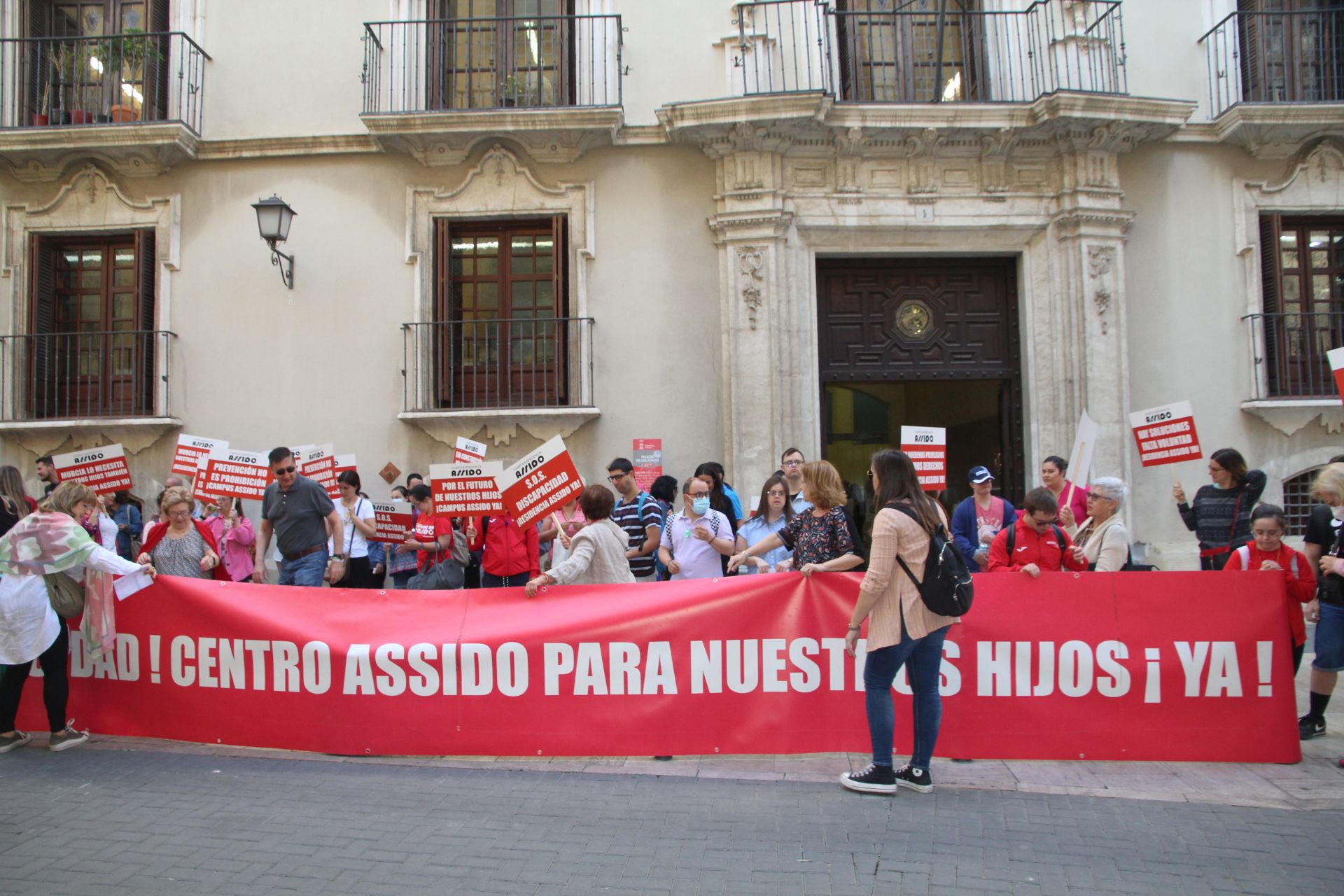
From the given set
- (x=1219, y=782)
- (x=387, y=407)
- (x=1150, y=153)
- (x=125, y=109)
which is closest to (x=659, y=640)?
(x=1219, y=782)

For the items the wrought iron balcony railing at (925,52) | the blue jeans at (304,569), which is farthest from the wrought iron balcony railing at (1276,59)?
the blue jeans at (304,569)

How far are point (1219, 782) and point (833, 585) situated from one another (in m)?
2.17

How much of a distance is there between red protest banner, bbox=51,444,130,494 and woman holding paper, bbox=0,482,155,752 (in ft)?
12.6

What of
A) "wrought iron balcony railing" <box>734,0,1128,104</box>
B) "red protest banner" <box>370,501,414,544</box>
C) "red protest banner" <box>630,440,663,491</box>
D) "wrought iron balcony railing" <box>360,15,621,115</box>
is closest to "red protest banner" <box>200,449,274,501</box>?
"red protest banner" <box>370,501,414,544</box>

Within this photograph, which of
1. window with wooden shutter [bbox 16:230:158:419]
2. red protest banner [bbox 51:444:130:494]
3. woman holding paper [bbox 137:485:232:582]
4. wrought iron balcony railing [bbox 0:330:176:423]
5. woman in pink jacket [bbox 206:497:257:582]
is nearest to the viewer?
woman holding paper [bbox 137:485:232:582]

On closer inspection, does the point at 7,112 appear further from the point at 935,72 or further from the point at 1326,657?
the point at 1326,657

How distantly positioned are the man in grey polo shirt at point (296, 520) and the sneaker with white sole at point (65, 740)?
1898 mm

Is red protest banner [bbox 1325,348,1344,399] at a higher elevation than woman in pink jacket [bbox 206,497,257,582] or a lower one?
higher

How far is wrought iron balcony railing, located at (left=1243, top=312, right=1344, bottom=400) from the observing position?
11.0 metres

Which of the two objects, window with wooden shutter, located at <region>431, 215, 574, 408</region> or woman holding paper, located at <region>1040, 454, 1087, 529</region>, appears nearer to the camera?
woman holding paper, located at <region>1040, 454, 1087, 529</region>

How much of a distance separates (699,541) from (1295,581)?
11.7ft

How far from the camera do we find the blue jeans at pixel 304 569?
7.62m

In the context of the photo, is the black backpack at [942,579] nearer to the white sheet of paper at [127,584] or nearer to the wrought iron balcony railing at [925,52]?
the white sheet of paper at [127,584]

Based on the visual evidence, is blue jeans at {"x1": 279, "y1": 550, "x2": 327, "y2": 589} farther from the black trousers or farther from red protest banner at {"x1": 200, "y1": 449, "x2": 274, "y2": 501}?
the black trousers
